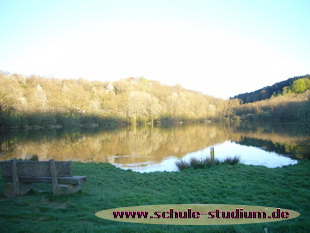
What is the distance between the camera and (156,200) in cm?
570

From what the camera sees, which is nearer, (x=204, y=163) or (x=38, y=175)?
(x=38, y=175)

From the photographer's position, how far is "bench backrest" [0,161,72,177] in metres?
5.78

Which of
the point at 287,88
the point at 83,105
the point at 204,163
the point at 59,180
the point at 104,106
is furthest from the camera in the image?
the point at 287,88

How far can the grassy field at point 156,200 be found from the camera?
372cm

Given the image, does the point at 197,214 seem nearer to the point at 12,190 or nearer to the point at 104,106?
the point at 12,190

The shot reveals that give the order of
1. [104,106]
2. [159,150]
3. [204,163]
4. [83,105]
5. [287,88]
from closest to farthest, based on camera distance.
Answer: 1. [204,163]
2. [159,150]
3. [83,105]
4. [104,106]
5. [287,88]

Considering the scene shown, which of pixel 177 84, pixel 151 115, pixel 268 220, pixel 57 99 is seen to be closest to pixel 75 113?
pixel 57 99

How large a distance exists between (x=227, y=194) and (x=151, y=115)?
80.0 meters

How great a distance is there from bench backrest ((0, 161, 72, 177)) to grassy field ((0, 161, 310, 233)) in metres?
0.56

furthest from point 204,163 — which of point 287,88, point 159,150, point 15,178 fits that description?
point 287,88

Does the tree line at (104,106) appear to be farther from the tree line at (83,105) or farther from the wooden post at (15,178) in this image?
the wooden post at (15,178)

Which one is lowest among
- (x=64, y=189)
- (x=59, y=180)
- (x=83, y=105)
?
(x=64, y=189)

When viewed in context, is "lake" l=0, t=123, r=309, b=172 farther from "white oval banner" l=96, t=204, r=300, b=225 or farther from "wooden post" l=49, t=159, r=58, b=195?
"white oval banner" l=96, t=204, r=300, b=225

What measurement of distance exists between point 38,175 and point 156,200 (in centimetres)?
309
